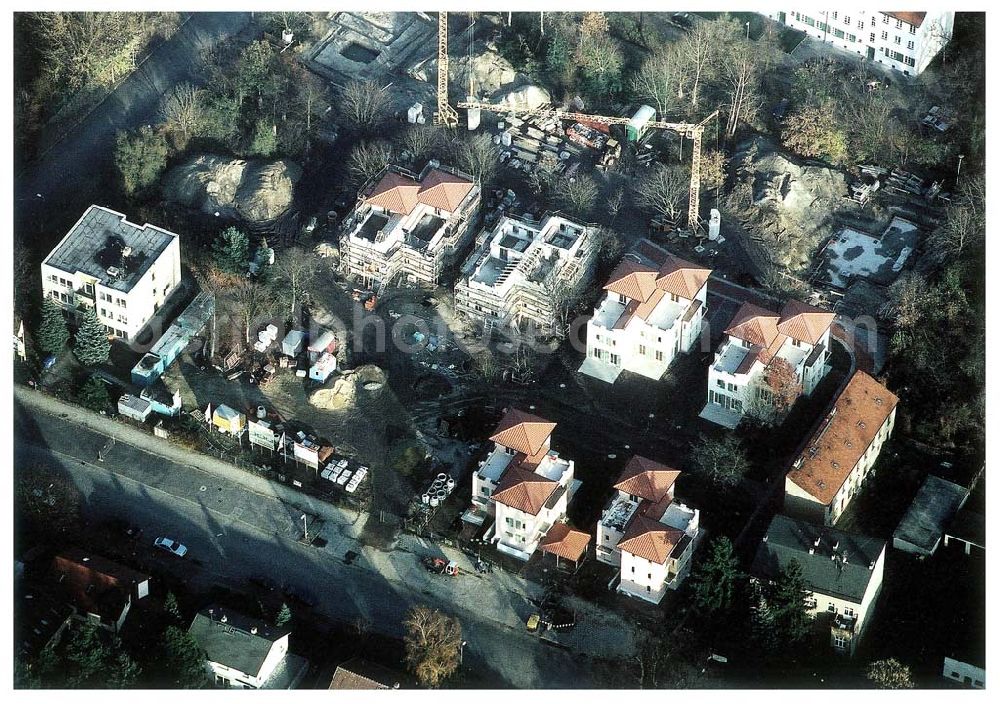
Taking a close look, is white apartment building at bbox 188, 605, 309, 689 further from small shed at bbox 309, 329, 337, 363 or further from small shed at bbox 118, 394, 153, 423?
small shed at bbox 309, 329, 337, 363

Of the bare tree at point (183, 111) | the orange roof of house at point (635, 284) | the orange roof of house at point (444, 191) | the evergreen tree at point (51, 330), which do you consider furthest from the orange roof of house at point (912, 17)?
the evergreen tree at point (51, 330)

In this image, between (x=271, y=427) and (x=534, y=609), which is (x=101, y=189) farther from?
(x=534, y=609)

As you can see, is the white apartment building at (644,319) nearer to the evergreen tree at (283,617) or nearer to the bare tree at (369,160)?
the bare tree at (369,160)

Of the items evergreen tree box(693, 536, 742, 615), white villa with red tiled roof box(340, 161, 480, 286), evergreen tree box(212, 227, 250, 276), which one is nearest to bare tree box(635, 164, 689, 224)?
white villa with red tiled roof box(340, 161, 480, 286)

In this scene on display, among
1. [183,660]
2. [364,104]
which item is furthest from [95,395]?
[364,104]

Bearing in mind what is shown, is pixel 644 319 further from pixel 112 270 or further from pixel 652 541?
pixel 112 270

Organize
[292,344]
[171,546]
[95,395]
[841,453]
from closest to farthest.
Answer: [171,546], [841,453], [95,395], [292,344]

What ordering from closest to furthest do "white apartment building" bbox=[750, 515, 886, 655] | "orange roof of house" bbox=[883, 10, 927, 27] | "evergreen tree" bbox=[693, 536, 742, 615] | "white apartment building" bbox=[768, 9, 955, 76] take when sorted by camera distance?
"evergreen tree" bbox=[693, 536, 742, 615], "white apartment building" bbox=[750, 515, 886, 655], "orange roof of house" bbox=[883, 10, 927, 27], "white apartment building" bbox=[768, 9, 955, 76]
